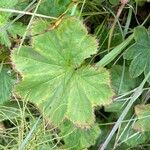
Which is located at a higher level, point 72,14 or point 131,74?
point 72,14

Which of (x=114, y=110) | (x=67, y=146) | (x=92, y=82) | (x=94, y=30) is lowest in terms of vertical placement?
(x=67, y=146)

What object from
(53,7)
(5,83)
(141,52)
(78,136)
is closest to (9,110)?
(5,83)

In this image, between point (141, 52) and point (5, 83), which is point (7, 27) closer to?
point (5, 83)

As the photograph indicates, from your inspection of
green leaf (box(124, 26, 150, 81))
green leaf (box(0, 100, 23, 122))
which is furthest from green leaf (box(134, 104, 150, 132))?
green leaf (box(0, 100, 23, 122))

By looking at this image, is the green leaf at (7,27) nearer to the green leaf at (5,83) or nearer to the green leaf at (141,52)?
the green leaf at (5,83)

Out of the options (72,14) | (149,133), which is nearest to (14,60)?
(72,14)

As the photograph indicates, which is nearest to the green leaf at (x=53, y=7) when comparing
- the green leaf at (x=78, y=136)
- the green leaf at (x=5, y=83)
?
the green leaf at (x=5, y=83)

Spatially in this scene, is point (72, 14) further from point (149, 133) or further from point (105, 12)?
point (149, 133)
